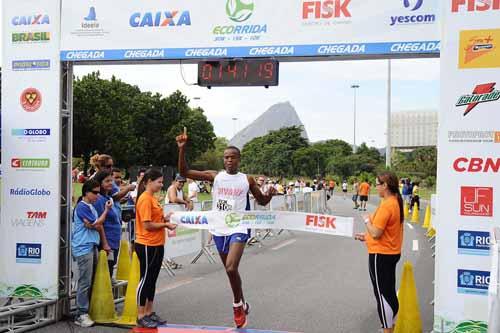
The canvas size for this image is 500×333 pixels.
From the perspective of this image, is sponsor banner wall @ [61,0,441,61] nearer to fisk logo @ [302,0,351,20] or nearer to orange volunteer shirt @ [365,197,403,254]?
fisk logo @ [302,0,351,20]

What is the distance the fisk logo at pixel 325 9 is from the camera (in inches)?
281

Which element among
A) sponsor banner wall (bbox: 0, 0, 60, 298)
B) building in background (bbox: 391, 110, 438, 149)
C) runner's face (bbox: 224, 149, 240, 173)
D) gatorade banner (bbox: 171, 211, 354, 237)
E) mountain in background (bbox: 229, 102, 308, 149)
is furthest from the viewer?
building in background (bbox: 391, 110, 438, 149)

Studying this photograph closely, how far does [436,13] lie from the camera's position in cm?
678

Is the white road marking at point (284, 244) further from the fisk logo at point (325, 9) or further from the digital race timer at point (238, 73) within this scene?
the fisk logo at point (325, 9)

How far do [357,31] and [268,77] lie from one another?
114 centimetres

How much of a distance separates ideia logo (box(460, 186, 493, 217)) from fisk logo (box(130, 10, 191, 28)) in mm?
3783

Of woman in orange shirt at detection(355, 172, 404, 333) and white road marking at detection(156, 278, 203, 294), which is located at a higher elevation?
woman in orange shirt at detection(355, 172, 404, 333)

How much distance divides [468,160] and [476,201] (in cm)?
43

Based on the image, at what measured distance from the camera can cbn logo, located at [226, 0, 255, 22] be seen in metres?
7.41

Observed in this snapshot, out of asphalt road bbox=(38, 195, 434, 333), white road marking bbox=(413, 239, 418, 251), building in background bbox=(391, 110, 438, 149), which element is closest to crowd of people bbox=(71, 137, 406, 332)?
asphalt road bbox=(38, 195, 434, 333)

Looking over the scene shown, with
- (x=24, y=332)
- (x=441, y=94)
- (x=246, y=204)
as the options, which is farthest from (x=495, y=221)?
(x=24, y=332)

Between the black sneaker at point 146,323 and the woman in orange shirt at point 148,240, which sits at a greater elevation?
the woman in orange shirt at point 148,240

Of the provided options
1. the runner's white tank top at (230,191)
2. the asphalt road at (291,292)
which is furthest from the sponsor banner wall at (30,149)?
the runner's white tank top at (230,191)

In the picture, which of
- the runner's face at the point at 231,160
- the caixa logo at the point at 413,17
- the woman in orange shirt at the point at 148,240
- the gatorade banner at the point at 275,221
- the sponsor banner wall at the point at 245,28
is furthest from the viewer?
the runner's face at the point at 231,160
